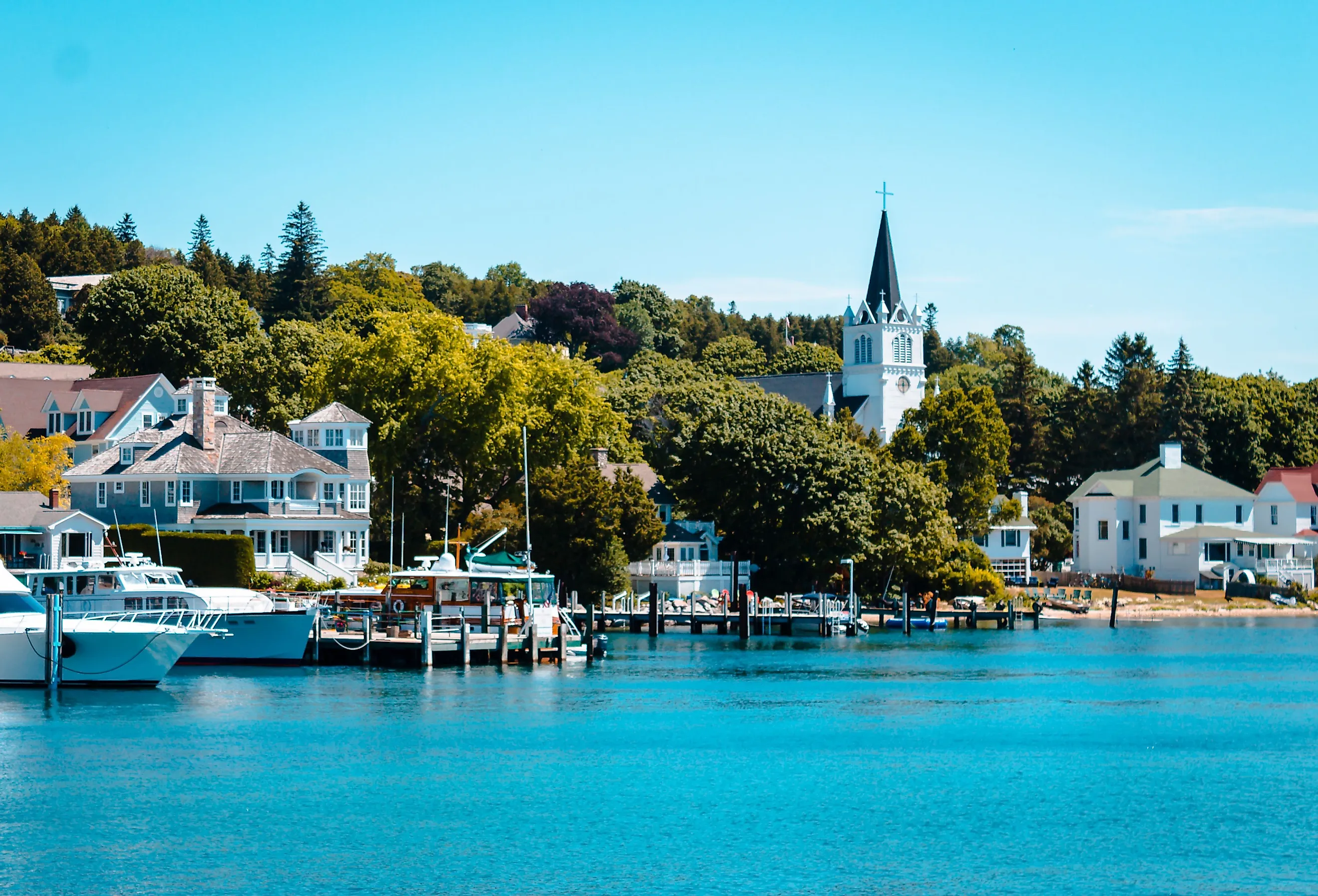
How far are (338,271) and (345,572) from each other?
86627 millimetres

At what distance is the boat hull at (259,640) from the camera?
65938 millimetres

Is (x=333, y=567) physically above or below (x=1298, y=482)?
below

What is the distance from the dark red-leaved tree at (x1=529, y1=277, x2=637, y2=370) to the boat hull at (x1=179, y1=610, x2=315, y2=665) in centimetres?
9254

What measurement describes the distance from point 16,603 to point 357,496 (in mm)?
28201

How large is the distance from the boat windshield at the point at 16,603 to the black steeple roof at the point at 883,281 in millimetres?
98014

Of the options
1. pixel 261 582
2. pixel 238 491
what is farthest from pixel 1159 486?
pixel 261 582

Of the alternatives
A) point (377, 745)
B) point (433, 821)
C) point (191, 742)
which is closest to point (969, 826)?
point (433, 821)

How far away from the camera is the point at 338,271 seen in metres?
164

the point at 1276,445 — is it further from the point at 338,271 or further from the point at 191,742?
the point at 191,742

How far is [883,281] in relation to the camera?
485 feet

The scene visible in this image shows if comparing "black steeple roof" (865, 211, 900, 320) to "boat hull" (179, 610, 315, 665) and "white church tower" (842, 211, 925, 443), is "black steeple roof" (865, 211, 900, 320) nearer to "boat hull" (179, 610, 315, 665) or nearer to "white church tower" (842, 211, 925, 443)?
"white church tower" (842, 211, 925, 443)

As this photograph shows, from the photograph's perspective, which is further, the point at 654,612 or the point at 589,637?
the point at 654,612

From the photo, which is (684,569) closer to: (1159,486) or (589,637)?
(589,637)

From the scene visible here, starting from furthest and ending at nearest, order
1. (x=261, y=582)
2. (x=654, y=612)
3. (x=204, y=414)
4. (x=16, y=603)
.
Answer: (x=654, y=612), (x=204, y=414), (x=261, y=582), (x=16, y=603)
